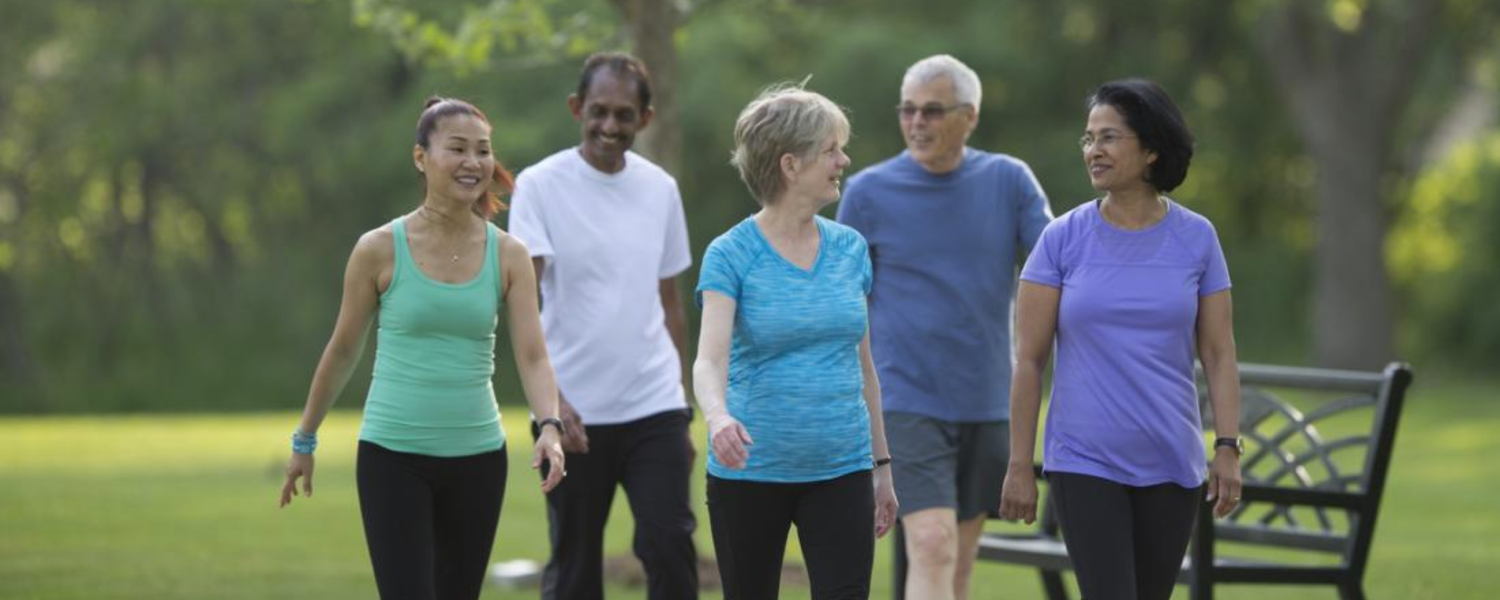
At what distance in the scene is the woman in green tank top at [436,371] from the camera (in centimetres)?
614

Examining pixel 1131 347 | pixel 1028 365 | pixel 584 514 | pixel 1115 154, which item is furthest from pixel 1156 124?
pixel 584 514

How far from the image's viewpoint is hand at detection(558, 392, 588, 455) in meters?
7.39

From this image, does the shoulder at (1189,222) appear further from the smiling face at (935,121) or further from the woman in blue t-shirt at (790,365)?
the smiling face at (935,121)

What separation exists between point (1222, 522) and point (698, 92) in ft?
92.9

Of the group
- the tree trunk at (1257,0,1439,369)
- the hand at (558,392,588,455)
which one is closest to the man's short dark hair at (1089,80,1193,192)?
the hand at (558,392,588,455)

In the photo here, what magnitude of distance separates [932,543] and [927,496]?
6.7 inches

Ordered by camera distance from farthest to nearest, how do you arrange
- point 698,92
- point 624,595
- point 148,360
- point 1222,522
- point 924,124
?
point 148,360
point 698,92
point 624,595
point 1222,522
point 924,124

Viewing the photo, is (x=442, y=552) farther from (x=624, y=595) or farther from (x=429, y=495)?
(x=624, y=595)

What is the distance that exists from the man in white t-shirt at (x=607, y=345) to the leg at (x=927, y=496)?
0.76 m

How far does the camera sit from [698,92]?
37.0 m

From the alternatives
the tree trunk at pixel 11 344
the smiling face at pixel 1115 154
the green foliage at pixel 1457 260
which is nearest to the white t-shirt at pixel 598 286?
the smiling face at pixel 1115 154

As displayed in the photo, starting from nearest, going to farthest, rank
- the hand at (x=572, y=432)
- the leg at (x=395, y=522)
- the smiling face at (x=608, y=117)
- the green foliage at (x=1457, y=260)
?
the leg at (x=395, y=522) < the hand at (x=572, y=432) < the smiling face at (x=608, y=117) < the green foliage at (x=1457, y=260)

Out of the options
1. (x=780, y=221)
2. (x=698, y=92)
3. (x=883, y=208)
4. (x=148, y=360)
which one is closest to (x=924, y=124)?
(x=883, y=208)

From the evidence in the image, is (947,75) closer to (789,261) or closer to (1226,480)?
(789,261)
